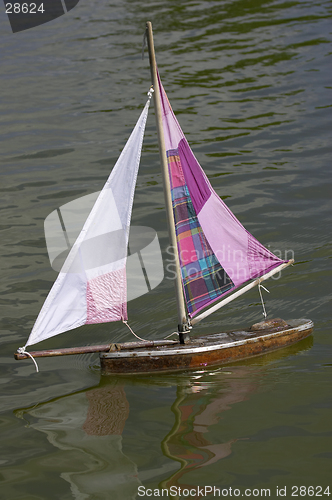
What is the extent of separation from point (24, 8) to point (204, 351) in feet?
88.0

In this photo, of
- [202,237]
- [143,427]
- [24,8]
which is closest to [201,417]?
[143,427]

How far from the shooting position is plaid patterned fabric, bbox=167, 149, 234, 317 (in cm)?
895

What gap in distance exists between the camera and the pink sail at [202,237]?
8875mm

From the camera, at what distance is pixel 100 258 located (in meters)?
8.38

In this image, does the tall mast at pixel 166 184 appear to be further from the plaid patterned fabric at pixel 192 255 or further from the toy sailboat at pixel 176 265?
the plaid patterned fabric at pixel 192 255

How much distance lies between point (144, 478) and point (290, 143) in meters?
13.2

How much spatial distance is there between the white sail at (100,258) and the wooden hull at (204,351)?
2.51 ft

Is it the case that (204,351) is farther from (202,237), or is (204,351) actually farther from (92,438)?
(92,438)

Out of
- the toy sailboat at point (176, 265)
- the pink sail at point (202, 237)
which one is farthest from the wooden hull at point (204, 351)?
the pink sail at point (202, 237)

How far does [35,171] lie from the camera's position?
1686 cm

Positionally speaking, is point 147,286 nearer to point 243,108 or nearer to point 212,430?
point 212,430
